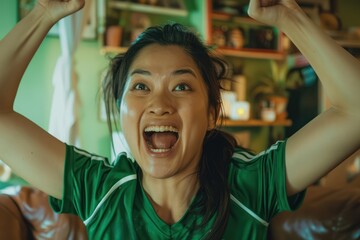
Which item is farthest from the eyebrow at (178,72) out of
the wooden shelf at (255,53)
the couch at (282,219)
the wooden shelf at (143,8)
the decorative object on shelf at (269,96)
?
the decorative object on shelf at (269,96)

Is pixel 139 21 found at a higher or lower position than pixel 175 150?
higher

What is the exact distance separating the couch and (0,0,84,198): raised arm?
588 mm

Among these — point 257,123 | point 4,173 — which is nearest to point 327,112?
point 4,173

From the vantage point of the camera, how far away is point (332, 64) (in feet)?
2.84

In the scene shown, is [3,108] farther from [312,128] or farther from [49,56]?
[49,56]

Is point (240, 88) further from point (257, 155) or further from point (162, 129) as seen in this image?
point (162, 129)

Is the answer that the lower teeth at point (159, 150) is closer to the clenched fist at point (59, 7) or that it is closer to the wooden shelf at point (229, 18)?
the clenched fist at point (59, 7)

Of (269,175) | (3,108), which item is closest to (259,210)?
(269,175)

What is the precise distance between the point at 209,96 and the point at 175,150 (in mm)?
188

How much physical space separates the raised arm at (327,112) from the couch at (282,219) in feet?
1.82

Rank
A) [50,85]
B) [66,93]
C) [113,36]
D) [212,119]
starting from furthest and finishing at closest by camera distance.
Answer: [113,36]
[50,85]
[66,93]
[212,119]

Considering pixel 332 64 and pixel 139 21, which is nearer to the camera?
pixel 332 64

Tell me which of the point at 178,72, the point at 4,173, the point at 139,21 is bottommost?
the point at 4,173

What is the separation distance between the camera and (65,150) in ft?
3.25
